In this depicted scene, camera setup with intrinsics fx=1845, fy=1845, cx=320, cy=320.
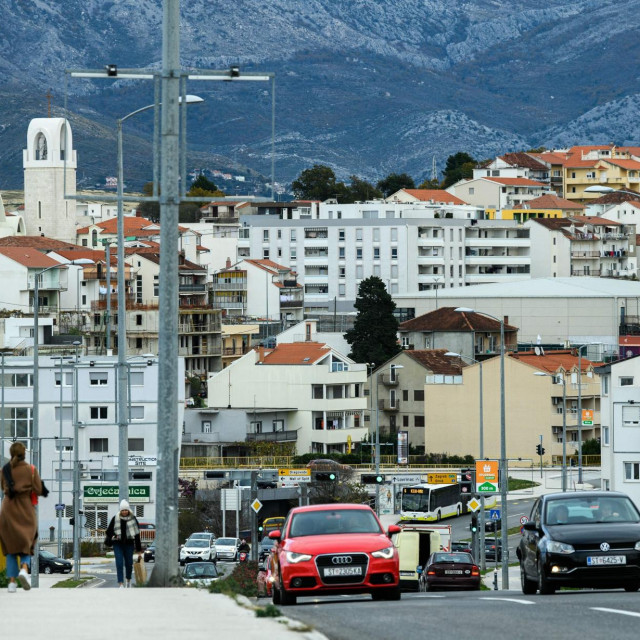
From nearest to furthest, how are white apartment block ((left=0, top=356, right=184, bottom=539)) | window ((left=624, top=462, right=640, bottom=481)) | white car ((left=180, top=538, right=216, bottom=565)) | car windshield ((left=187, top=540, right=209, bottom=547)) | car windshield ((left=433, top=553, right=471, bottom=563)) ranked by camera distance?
1. car windshield ((left=433, top=553, right=471, bottom=563))
2. white car ((left=180, top=538, right=216, bottom=565))
3. car windshield ((left=187, top=540, right=209, bottom=547))
4. window ((left=624, top=462, right=640, bottom=481))
5. white apartment block ((left=0, top=356, right=184, bottom=539))

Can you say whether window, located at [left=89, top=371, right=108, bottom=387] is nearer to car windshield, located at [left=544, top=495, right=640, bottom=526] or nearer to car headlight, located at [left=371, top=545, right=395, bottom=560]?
car windshield, located at [left=544, top=495, right=640, bottom=526]

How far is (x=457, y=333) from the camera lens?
140m

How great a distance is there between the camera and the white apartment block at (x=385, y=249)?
188 m

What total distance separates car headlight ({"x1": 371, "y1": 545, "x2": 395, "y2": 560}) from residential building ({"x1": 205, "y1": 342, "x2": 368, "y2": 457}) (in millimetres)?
87999

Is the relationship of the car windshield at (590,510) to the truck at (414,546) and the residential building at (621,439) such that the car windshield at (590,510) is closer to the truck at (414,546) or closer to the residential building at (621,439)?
the truck at (414,546)

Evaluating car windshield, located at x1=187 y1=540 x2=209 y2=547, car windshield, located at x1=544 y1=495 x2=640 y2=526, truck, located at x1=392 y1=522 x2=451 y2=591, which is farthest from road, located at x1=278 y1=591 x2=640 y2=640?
car windshield, located at x1=187 y1=540 x2=209 y2=547

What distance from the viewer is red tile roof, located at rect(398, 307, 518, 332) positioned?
5551 inches

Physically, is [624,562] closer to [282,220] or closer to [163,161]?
[163,161]

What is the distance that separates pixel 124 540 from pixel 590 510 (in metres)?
6.68

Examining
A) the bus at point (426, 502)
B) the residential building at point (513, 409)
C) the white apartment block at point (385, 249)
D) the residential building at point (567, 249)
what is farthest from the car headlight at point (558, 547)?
the residential building at point (567, 249)

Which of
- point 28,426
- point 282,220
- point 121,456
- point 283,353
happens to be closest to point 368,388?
point 283,353

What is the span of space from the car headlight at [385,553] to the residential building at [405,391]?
9412 cm

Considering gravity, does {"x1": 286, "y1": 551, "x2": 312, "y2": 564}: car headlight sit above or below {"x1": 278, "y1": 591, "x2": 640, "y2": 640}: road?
above

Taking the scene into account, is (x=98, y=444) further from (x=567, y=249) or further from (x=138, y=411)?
(x=567, y=249)
